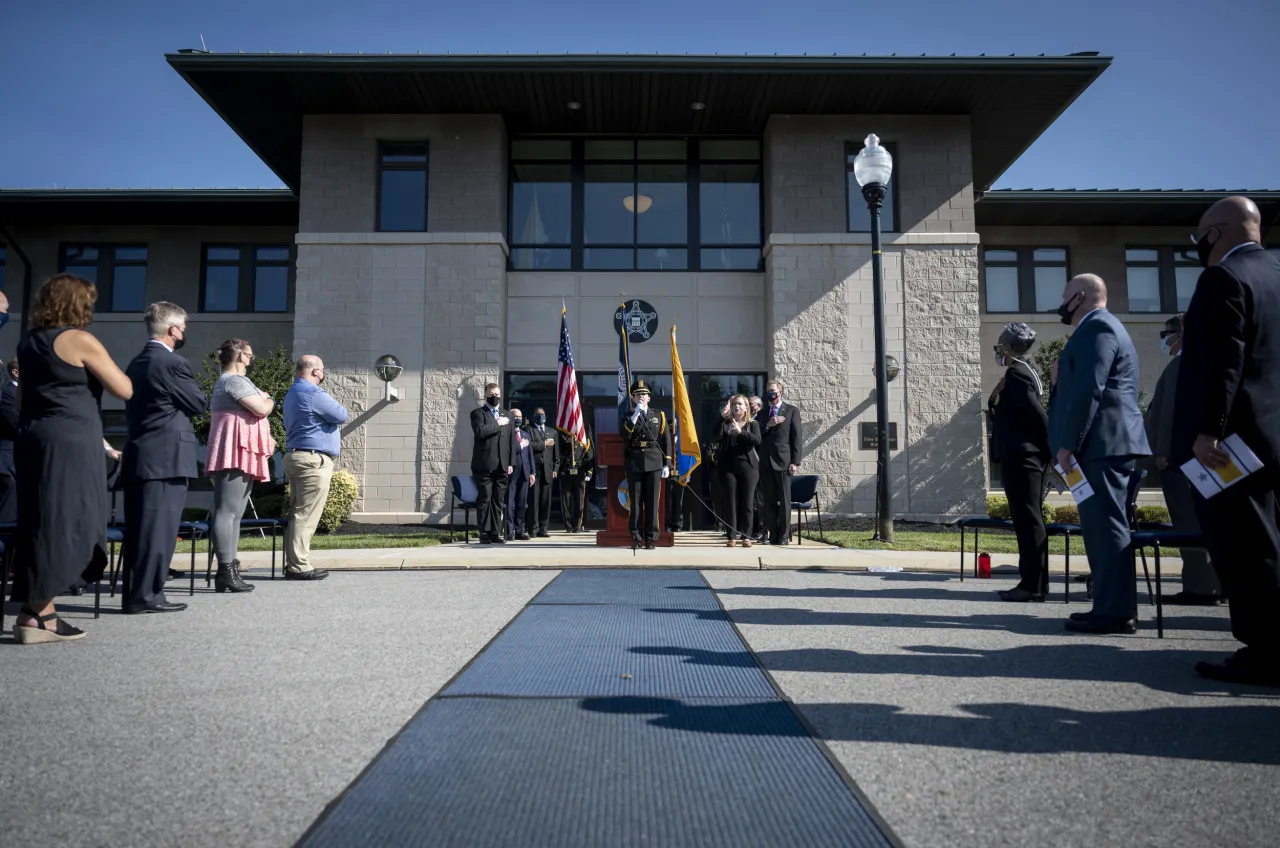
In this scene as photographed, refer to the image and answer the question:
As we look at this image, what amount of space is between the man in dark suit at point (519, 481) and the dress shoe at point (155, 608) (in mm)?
7071

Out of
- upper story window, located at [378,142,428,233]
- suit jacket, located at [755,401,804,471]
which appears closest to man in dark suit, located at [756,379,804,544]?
suit jacket, located at [755,401,804,471]

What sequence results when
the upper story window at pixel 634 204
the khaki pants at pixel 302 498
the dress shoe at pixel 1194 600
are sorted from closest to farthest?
the dress shoe at pixel 1194 600
the khaki pants at pixel 302 498
the upper story window at pixel 634 204

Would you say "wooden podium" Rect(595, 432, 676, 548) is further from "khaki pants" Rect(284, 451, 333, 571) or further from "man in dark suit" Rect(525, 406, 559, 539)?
"khaki pants" Rect(284, 451, 333, 571)

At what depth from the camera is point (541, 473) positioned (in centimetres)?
1458

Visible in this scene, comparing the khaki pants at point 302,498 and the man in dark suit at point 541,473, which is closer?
the khaki pants at point 302,498

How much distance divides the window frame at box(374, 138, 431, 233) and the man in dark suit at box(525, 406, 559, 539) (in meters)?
5.47

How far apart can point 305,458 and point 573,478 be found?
7.37 m

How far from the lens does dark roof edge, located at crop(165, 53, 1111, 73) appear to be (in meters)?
15.4

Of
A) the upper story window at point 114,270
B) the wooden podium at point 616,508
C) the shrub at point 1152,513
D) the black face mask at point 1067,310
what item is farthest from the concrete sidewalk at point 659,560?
the upper story window at point 114,270

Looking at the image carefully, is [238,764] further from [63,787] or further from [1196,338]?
[1196,338]

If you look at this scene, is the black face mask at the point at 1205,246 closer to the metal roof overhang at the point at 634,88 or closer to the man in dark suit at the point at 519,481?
the man in dark suit at the point at 519,481

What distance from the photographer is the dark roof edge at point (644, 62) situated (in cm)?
1538

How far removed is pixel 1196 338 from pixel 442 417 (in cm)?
1446

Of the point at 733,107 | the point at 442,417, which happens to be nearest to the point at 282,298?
the point at 442,417
